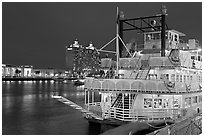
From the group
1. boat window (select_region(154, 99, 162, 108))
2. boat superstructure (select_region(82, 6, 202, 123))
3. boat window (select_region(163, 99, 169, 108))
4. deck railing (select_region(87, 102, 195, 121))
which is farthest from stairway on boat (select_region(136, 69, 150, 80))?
deck railing (select_region(87, 102, 195, 121))

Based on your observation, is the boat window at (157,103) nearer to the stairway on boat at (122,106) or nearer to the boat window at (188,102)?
the stairway on boat at (122,106)

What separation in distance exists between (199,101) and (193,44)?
5.71 m

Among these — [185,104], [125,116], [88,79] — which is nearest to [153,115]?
[125,116]

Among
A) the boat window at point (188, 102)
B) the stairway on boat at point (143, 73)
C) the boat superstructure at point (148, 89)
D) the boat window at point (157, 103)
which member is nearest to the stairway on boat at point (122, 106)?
the boat superstructure at point (148, 89)

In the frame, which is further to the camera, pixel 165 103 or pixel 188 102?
pixel 188 102

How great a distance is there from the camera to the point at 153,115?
19453 mm

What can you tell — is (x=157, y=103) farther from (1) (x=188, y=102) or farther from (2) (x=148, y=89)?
(1) (x=188, y=102)

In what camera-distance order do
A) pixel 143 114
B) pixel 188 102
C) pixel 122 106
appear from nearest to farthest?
1. pixel 143 114
2. pixel 122 106
3. pixel 188 102

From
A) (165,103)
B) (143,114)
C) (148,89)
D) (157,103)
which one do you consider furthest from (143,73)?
(143,114)

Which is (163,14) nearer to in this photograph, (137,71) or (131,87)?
(137,71)

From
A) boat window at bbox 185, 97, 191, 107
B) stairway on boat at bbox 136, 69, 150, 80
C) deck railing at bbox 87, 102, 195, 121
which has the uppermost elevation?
stairway on boat at bbox 136, 69, 150, 80

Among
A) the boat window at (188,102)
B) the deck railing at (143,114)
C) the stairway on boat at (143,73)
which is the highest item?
the stairway on boat at (143,73)

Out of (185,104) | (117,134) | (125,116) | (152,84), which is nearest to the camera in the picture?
(117,134)

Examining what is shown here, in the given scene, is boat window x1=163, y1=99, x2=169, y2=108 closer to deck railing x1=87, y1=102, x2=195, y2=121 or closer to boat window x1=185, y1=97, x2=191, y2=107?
deck railing x1=87, y1=102, x2=195, y2=121
